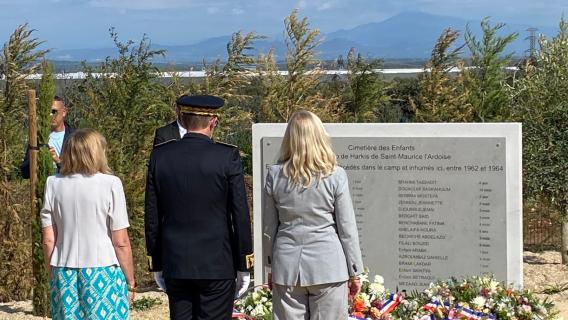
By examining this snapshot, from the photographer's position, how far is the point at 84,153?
4906mm

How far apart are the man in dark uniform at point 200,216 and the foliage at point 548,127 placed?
645 centimetres

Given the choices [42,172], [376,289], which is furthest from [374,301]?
[42,172]

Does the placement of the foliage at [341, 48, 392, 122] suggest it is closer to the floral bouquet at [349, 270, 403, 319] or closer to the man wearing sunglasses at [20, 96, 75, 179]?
the man wearing sunglasses at [20, 96, 75, 179]

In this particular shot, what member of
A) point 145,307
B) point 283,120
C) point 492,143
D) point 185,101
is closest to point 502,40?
point 283,120

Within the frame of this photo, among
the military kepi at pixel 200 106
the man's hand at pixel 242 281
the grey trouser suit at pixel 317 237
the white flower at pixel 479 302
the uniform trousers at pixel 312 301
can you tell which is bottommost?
the white flower at pixel 479 302

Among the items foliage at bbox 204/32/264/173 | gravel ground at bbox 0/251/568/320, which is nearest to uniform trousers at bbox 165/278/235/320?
gravel ground at bbox 0/251/568/320

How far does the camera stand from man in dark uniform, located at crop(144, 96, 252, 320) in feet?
16.0

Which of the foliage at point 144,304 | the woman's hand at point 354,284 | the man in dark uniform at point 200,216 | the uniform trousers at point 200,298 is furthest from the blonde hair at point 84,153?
the foliage at point 144,304

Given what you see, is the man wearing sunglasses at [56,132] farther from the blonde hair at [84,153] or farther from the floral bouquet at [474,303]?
the floral bouquet at [474,303]

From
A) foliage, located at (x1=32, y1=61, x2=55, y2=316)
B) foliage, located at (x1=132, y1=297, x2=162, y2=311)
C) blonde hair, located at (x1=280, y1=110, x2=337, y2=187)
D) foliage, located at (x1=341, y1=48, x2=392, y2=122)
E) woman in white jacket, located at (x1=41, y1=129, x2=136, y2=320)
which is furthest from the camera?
foliage, located at (x1=341, y1=48, x2=392, y2=122)

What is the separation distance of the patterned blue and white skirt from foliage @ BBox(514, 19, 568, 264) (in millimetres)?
6759

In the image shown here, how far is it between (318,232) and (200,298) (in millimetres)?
762

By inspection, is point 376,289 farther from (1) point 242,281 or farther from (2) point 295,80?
(2) point 295,80

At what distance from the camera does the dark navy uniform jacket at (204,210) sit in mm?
4863
